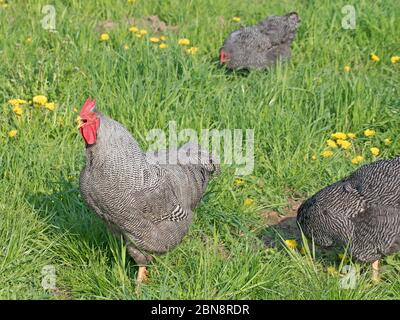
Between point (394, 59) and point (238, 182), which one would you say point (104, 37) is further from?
point (394, 59)

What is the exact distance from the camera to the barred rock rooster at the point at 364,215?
4773 mm

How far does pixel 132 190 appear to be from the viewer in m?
4.53

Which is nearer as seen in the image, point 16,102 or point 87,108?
point 87,108

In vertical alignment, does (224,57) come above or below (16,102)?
above

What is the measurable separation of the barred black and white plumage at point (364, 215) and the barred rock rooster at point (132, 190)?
91 cm

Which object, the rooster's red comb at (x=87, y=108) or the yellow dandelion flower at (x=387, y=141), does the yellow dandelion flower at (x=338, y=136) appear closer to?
the yellow dandelion flower at (x=387, y=141)

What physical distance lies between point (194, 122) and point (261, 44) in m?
1.85

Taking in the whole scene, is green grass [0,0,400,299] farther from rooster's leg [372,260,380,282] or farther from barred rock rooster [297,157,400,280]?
barred rock rooster [297,157,400,280]

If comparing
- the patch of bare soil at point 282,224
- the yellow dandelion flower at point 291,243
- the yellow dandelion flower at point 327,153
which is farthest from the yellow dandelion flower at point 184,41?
the yellow dandelion flower at point 291,243

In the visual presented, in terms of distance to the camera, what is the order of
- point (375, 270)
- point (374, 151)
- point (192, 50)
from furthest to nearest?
1. point (192, 50)
2. point (374, 151)
3. point (375, 270)

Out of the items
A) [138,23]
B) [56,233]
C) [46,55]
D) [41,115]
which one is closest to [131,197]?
[56,233]

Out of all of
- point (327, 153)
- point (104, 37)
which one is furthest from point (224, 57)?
point (327, 153)
